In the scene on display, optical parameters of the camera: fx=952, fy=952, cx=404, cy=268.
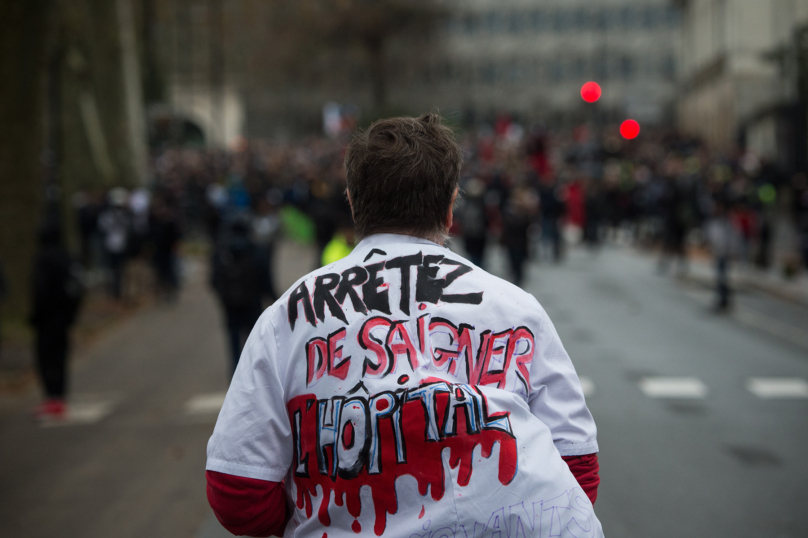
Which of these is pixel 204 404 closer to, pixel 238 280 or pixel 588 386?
pixel 238 280

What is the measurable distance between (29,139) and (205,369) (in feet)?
15.0

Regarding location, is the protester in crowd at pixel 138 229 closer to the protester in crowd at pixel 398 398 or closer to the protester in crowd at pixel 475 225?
the protester in crowd at pixel 475 225

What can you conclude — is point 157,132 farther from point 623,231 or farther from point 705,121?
point 705,121

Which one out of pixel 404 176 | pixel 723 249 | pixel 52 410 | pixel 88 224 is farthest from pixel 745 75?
pixel 404 176

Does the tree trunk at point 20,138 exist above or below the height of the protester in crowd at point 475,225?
above

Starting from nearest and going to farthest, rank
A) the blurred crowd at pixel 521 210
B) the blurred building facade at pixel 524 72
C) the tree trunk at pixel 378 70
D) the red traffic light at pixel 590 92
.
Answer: the blurred crowd at pixel 521 210 → the red traffic light at pixel 590 92 → the tree trunk at pixel 378 70 → the blurred building facade at pixel 524 72

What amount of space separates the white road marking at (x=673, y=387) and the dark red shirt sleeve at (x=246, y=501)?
289 inches

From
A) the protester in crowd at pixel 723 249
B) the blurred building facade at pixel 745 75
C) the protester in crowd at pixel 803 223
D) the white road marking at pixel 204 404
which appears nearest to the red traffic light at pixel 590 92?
the blurred building facade at pixel 745 75

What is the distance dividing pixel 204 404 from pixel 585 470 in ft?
25.0

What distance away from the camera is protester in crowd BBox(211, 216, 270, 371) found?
29.6ft

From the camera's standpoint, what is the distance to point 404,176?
2092mm

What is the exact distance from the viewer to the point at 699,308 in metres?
15.2

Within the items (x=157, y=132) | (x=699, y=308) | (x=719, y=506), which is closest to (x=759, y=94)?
(x=157, y=132)

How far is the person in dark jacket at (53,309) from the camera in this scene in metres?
8.48
